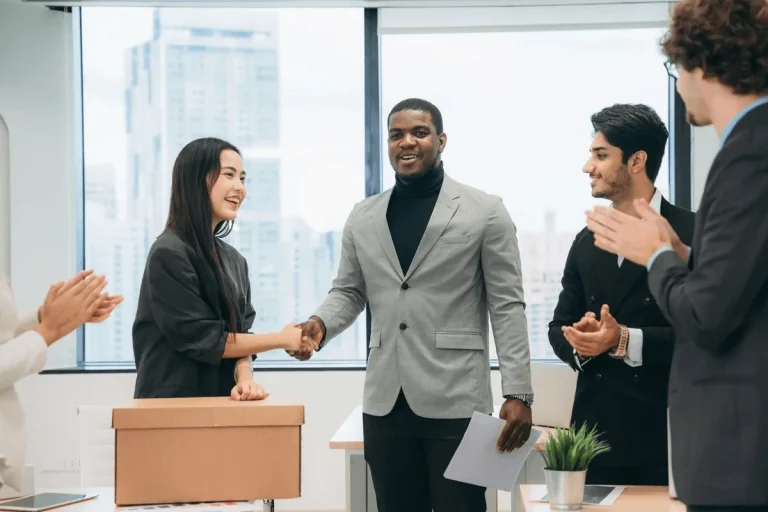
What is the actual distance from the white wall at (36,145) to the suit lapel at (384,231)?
9.65 ft

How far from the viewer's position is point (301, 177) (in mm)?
4992

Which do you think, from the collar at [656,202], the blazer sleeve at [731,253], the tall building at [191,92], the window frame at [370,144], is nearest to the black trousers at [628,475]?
the collar at [656,202]

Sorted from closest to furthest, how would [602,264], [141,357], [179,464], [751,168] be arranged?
[751,168], [179,464], [602,264], [141,357]

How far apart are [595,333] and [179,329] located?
1184mm

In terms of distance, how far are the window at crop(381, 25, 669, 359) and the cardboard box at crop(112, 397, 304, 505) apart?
304 cm

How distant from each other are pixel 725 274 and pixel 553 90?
3812 millimetres

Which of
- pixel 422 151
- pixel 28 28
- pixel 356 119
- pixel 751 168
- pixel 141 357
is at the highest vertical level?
pixel 28 28

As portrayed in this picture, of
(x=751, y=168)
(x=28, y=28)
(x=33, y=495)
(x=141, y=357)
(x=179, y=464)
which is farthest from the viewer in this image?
(x=28, y=28)

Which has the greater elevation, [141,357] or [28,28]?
[28,28]

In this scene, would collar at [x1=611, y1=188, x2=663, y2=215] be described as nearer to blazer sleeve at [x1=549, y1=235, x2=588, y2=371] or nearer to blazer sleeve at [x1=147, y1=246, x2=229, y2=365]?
blazer sleeve at [x1=549, y1=235, x2=588, y2=371]

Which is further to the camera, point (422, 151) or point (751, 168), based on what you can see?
point (422, 151)

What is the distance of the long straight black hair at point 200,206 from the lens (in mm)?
2664

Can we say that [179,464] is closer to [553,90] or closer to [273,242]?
[273,242]

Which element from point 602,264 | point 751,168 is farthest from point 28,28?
point 751,168
